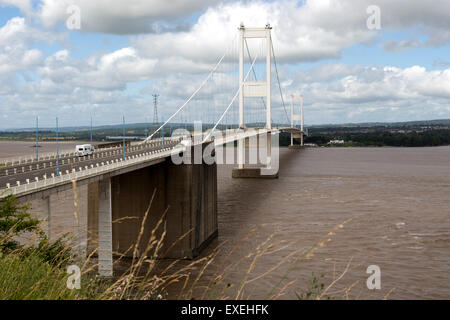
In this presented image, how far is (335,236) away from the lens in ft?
67.9

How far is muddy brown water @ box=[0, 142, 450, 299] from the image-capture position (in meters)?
13.6

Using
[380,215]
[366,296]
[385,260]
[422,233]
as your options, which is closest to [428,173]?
[380,215]

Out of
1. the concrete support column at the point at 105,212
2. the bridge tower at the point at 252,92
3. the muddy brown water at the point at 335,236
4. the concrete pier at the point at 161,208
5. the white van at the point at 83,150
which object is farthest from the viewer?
the bridge tower at the point at 252,92

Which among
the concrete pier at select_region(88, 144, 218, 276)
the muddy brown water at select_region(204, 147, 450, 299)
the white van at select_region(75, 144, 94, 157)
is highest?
the white van at select_region(75, 144, 94, 157)

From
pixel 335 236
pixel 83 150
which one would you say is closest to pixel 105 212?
pixel 83 150

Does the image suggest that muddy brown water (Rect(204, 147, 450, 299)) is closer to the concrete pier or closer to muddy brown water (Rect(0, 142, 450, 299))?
muddy brown water (Rect(0, 142, 450, 299))

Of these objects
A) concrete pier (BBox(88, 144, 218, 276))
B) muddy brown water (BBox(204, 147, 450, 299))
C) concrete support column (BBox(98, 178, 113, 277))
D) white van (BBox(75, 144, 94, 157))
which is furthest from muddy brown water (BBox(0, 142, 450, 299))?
white van (BBox(75, 144, 94, 157))

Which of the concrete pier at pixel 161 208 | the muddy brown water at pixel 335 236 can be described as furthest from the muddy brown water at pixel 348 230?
the concrete pier at pixel 161 208

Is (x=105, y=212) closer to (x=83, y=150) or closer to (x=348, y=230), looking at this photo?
(x=83, y=150)

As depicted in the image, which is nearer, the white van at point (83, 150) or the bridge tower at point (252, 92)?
the white van at point (83, 150)

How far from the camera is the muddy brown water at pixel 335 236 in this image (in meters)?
13.6

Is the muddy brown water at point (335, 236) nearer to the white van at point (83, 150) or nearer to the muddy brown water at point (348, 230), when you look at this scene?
the muddy brown water at point (348, 230)

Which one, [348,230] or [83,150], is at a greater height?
[83,150]
